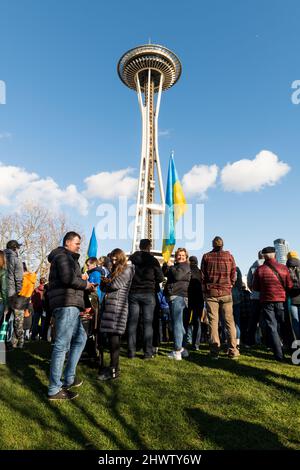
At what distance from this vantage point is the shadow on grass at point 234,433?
306 centimetres

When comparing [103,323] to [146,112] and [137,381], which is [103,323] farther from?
[146,112]

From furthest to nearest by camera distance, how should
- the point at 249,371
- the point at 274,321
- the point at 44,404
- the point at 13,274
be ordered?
1. the point at 13,274
2. the point at 274,321
3. the point at 249,371
4. the point at 44,404

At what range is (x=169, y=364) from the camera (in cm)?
562

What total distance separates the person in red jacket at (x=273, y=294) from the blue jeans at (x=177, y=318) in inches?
53.5

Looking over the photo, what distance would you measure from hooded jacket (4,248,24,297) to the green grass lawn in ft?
4.94

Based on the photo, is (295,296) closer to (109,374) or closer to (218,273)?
(218,273)

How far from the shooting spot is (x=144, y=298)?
6090mm

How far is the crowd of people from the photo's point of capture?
4.31 m

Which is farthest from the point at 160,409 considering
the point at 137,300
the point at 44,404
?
the point at 137,300

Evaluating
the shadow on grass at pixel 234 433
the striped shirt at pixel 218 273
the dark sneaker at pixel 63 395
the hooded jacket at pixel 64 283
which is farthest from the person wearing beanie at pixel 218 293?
the dark sneaker at pixel 63 395

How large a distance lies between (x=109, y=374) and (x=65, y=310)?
1240 millimetres

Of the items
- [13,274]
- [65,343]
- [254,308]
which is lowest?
[65,343]

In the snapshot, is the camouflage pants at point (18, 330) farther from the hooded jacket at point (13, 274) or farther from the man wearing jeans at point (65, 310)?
the man wearing jeans at point (65, 310)

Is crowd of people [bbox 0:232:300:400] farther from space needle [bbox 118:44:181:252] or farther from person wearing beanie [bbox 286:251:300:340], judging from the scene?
space needle [bbox 118:44:181:252]
